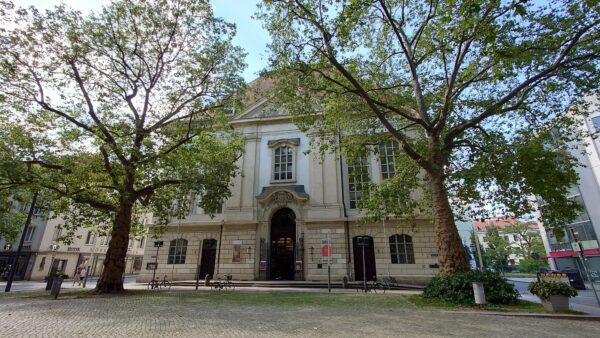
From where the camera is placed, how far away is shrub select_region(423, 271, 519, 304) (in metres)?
9.77

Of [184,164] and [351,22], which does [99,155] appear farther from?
[351,22]

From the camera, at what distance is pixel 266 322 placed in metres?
7.22

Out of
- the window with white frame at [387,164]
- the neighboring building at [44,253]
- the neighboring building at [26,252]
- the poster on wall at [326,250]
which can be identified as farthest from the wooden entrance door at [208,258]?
the neighboring building at [26,252]

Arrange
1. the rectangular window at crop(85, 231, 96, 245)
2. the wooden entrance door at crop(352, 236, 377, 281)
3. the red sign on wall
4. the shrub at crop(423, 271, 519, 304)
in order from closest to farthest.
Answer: the shrub at crop(423, 271, 519, 304) → the wooden entrance door at crop(352, 236, 377, 281) → the red sign on wall → the rectangular window at crop(85, 231, 96, 245)

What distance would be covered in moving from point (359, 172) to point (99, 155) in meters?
12.5

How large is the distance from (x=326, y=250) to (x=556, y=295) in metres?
13.0

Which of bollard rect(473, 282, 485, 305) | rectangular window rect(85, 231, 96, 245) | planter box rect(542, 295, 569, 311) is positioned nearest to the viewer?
planter box rect(542, 295, 569, 311)

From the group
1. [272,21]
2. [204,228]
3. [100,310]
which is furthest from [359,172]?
[204,228]

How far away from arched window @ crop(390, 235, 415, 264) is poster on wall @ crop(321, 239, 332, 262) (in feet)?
13.6

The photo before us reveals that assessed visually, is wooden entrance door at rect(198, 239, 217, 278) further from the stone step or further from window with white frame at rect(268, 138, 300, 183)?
window with white frame at rect(268, 138, 300, 183)

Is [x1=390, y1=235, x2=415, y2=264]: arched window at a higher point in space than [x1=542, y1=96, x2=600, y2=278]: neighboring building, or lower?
lower

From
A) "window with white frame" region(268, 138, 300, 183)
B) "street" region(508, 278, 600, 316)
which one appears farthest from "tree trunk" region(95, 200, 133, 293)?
"street" region(508, 278, 600, 316)

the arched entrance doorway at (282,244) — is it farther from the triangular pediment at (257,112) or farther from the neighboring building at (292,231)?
the triangular pediment at (257,112)

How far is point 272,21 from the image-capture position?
503 inches
